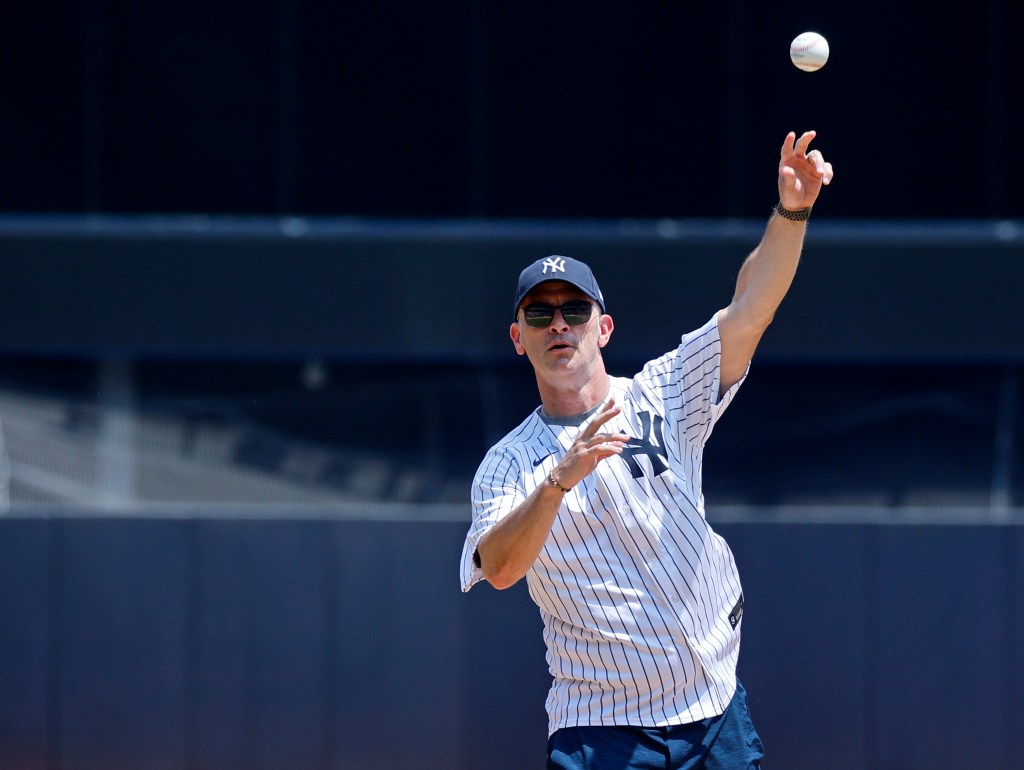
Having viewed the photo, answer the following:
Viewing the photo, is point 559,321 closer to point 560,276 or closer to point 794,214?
point 560,276

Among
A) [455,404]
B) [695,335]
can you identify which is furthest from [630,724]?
[455,404]

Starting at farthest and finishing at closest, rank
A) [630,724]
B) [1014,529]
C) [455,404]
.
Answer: [455,404] → [1014,529] → [630,724]

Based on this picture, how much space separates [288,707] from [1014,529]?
3.57m

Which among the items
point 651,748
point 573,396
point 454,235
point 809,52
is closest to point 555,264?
point 573,396

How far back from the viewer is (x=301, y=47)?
820 cm

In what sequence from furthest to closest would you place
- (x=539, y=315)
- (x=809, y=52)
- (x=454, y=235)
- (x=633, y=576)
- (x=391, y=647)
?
(x=454, y=235) → (x=391, y=647) → (x=809, y=52) → (x=539, y=315) → (x=633, y=576)

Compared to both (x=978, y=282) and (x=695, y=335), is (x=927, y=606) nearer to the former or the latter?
(x=978, y=282)

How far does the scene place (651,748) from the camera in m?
3.31

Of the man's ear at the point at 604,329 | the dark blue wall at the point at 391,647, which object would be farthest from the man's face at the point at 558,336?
the dark blue wall at the point at 391,647

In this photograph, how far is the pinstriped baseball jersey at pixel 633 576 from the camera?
10.9 feet

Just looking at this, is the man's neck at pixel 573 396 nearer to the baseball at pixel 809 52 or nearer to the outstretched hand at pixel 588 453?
the outstretched hand at pixel 588 453

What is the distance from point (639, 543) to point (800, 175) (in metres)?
1.01

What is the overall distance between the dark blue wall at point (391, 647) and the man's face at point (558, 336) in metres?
3.16

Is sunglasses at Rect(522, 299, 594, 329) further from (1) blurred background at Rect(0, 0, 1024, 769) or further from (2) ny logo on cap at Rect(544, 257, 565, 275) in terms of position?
(1) blurred background at Rect(0, 0, 1024, 769)
